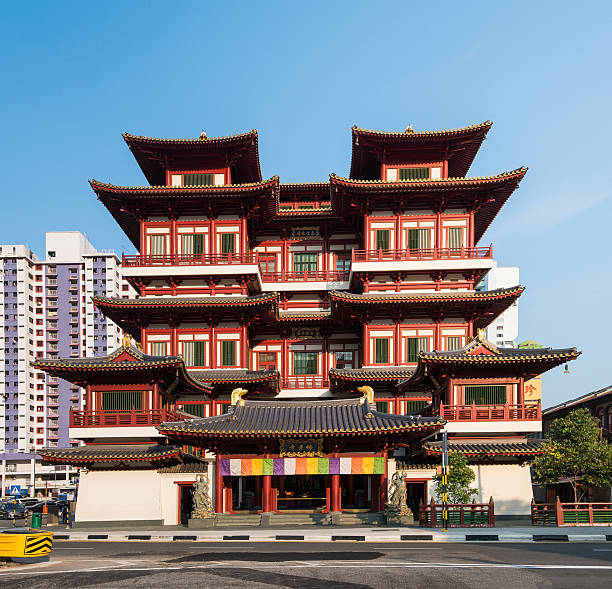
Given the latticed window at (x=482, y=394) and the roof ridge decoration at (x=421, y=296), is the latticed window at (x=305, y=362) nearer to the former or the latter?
the roof ridge decoration at (x=421, y=296)

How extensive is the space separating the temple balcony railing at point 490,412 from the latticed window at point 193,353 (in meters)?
17.7

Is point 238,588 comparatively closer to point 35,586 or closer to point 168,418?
point 35,586

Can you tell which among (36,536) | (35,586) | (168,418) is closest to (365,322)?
(168,418)

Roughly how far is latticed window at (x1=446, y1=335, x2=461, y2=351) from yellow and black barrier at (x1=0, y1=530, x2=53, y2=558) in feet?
101

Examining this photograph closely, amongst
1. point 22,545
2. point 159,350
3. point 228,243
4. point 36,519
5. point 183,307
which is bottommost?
point 36,519

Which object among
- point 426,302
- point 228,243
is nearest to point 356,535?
point 426,302

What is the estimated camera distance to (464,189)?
4522 centimetres

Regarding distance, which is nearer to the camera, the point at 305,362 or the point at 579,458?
the point at 579,458

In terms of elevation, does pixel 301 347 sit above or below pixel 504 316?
below

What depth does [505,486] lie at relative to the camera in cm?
3719

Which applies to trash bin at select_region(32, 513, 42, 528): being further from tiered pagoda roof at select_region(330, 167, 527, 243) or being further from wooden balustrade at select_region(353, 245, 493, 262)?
tiered pagoda roof at select_region(330, 167, 527, 243)

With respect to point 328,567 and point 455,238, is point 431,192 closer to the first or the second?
point 455,238

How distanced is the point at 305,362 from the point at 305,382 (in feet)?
7.03

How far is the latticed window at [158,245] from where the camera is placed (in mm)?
47625
